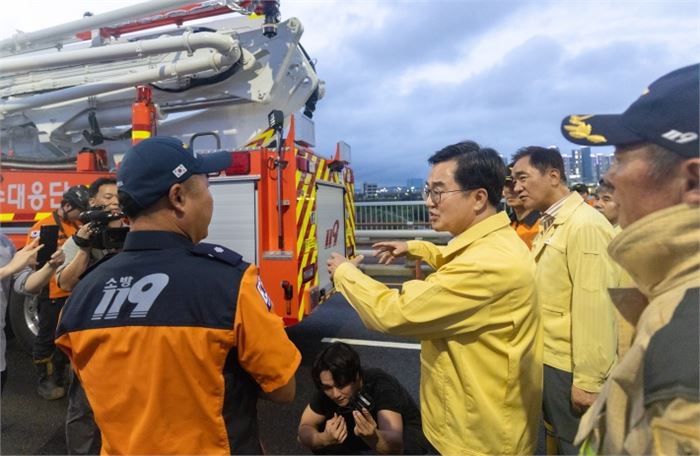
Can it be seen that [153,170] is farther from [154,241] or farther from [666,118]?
[666,118]

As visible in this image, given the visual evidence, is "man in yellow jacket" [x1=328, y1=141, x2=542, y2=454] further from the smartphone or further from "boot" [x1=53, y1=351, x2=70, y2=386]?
"boot" [x1=53, y1=351, x2=70, y2=386]

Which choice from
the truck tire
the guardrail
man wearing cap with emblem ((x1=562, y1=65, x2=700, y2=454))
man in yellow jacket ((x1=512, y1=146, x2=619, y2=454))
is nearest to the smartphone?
the truck tire

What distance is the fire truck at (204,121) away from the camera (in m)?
3.67

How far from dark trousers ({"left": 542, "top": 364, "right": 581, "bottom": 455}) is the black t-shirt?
0.66 metres

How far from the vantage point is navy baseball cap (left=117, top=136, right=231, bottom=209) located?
1187mm

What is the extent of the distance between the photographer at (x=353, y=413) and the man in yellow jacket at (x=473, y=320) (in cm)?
58

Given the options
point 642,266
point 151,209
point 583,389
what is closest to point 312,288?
point 583,389

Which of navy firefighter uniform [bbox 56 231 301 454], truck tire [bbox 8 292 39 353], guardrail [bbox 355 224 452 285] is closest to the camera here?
navy firefighter uniform [bbox 56 231 301 454]

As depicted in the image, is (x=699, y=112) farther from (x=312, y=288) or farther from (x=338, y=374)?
(x=312, y=288)

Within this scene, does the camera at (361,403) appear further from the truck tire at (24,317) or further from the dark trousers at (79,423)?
the truck tire at (24,317)

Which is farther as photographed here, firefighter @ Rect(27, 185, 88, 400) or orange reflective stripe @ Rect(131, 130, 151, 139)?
orange reflective stripe @ Rect(131, 130, 151, 139)

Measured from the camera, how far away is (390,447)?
2.06 meters

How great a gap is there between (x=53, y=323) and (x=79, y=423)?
4.94 feet

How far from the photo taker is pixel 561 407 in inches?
79.7
